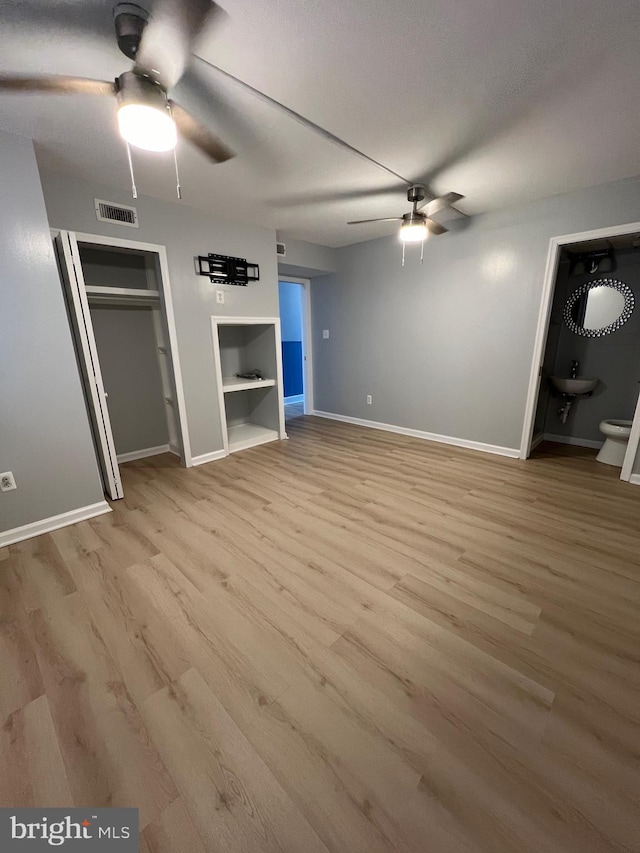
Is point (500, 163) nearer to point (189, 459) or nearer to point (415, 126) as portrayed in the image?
point (415, 126)

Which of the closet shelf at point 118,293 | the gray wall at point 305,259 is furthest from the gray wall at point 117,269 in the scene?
the gray wall at point 305,259

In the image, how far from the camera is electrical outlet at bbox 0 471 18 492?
2170 millimetres

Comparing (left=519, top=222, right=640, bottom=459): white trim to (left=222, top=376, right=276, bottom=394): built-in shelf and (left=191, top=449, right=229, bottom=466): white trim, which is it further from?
(left=191, top=449, right=229, bottom=466): white trim

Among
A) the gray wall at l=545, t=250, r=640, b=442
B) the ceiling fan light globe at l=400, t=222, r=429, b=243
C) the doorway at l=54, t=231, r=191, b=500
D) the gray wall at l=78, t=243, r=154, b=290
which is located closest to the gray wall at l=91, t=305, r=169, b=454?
the doorway at l=54, t=231, r=191, b=500

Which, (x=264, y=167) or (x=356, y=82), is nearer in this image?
(x=356, y=82)

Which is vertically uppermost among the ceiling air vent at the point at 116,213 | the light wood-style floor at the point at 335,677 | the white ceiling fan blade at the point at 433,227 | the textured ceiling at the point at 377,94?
the textured ceiling at the point at 377,94

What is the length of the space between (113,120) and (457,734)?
334 centimetres

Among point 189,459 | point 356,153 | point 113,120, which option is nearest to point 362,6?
point 356,153

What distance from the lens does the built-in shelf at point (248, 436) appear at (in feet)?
13.3

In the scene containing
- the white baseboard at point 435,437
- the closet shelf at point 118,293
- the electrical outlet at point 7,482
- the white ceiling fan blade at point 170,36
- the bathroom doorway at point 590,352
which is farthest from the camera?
the white baseboard at point 435,437

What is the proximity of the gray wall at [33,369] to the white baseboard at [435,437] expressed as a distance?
Result: 3.56m

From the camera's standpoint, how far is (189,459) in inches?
139

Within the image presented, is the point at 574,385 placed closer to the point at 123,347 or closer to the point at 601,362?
the point at 601,362

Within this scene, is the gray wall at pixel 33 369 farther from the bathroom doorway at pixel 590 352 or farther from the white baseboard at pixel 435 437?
the bathroom doorway at pixel 590 352
